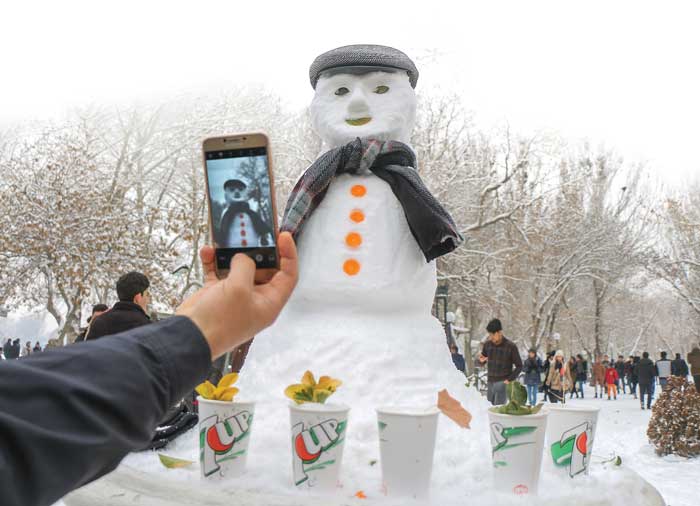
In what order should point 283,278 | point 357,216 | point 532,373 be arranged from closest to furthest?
1. point 283,278
2. point 357,216
3. point 532,373

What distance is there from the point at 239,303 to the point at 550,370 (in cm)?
1375

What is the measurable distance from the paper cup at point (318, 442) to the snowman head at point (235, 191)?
1183 millimetres

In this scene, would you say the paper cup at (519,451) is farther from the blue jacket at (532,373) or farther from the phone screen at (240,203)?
the blue jacket at (532,373)

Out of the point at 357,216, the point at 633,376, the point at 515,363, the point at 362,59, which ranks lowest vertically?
the point at 633,376

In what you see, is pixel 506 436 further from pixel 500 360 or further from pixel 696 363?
pixel 696 363

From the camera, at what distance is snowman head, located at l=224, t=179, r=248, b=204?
148cm

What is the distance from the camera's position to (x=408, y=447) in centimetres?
241

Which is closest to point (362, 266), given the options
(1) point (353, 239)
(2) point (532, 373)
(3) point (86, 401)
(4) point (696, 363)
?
(1) point (353, 239)

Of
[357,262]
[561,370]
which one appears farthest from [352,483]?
[561,370]

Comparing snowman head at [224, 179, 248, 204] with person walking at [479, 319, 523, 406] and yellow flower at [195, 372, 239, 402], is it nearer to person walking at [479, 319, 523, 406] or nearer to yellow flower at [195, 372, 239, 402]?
yellow flower at [195, 372, 239, 402]

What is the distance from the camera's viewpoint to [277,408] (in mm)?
3107

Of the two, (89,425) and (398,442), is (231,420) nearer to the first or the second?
(398,442)

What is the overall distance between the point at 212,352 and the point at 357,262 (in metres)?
2.69

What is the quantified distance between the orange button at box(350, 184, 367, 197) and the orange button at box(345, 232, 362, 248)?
9.9 inches
